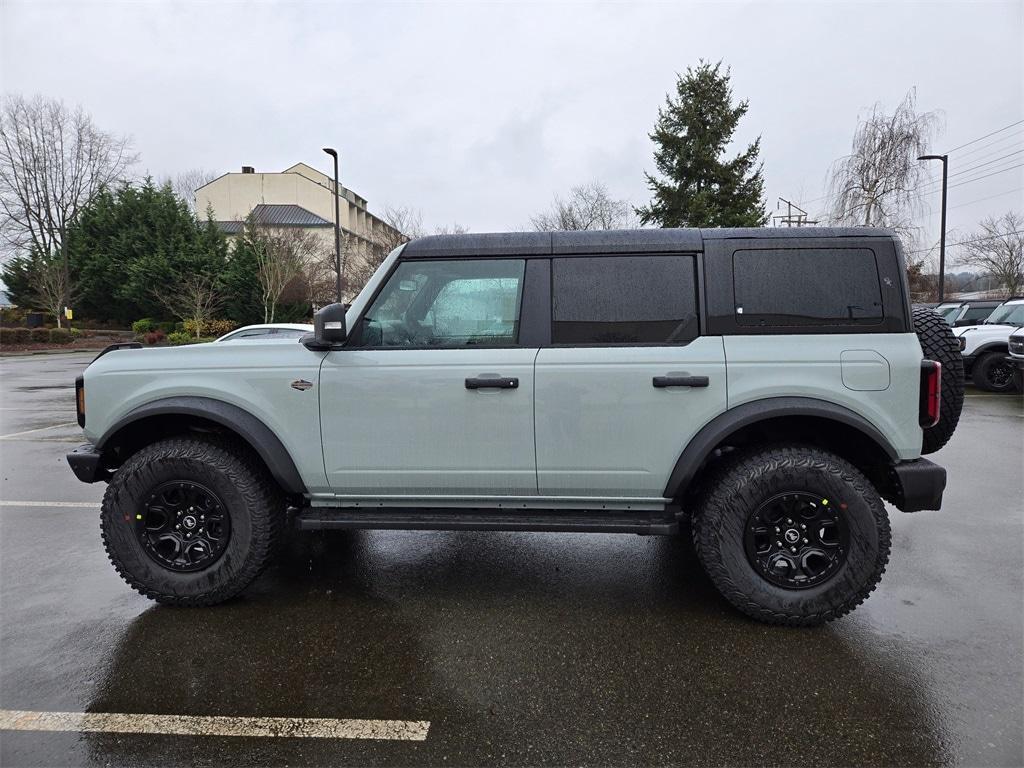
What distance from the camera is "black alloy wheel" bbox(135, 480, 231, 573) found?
11.0 feet

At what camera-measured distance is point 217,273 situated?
34.2 m

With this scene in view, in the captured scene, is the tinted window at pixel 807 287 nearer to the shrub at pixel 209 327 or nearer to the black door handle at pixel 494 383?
the black door handle at pixel 494 383

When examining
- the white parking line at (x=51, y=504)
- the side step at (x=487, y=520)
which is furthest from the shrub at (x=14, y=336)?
the side step at (x=487, y=520)

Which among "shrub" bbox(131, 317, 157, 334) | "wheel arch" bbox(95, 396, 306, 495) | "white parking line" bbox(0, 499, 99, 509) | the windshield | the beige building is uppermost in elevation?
the beige building

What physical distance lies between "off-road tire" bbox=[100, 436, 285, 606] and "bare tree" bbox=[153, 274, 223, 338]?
31.5 m

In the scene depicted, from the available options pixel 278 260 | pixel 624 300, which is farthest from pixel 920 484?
pixel 278 260

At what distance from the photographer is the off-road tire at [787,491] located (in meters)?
3.03

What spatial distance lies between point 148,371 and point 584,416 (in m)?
2.42

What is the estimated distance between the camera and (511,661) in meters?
2.86

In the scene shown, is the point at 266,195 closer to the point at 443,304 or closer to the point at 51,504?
the point at 51,504

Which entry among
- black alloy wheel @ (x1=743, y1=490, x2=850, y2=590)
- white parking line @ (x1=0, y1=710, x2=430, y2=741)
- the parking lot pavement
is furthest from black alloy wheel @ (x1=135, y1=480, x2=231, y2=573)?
black alloy wheel @ (x1=743, y1=490, x2=850, y2=590)

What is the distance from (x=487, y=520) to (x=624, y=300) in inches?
54.6

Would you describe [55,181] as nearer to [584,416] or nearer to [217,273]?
[217,273]

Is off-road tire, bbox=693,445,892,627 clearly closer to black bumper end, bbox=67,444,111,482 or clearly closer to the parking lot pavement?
the parking lot pavement
